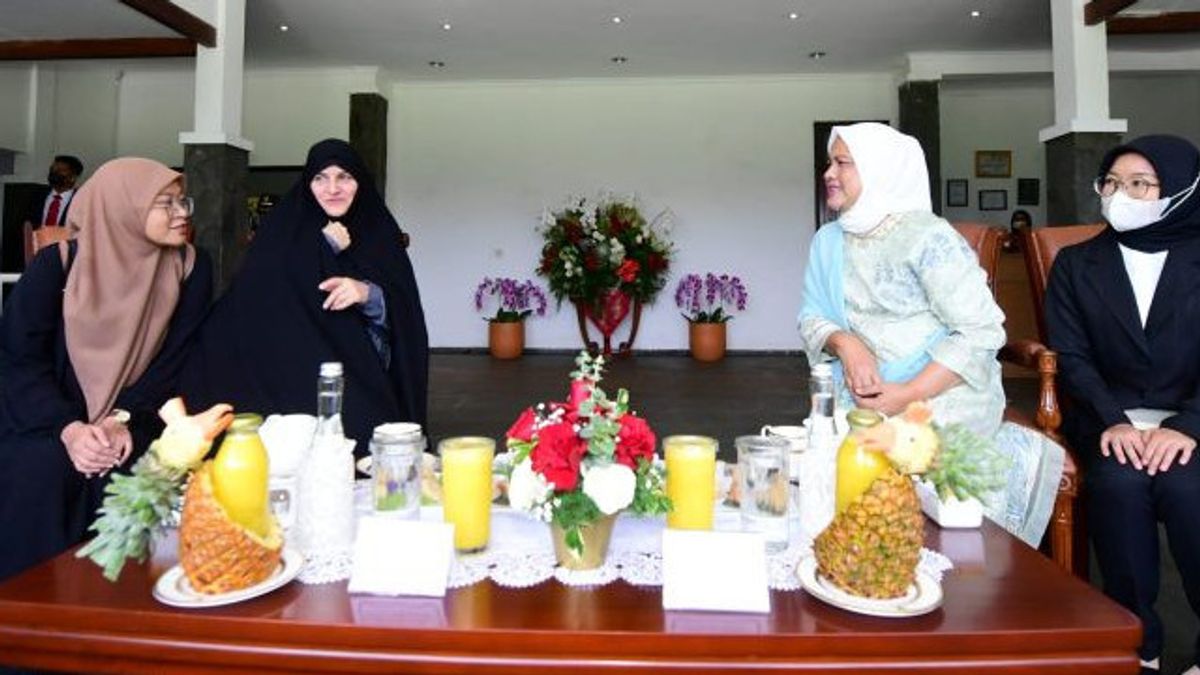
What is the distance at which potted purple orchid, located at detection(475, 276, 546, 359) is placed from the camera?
821 cm

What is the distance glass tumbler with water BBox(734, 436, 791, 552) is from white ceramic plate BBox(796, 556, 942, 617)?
12 cm

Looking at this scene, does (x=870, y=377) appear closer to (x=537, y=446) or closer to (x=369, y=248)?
(x=537, y=446)

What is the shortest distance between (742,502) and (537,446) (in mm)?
347

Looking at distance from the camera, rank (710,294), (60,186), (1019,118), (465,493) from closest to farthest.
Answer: (465,493) → (60,186) → (710,294) → (1019,118)

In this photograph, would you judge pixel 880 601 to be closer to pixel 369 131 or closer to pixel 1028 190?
pixel 369 131

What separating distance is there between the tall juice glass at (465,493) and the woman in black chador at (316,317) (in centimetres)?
95

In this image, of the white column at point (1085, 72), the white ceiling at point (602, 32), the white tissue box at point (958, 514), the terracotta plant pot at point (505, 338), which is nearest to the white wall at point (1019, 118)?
the white ceiling at point (602, 32)

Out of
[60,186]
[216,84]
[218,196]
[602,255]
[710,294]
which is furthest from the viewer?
[710,294]

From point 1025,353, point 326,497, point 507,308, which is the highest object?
point 507,308

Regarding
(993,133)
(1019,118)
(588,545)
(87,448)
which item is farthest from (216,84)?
(1019,118)

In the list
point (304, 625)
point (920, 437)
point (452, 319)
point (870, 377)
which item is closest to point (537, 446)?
point (304, 625)

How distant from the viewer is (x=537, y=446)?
36.7 inches

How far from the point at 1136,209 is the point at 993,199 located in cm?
755

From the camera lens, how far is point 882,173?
1.81 m
